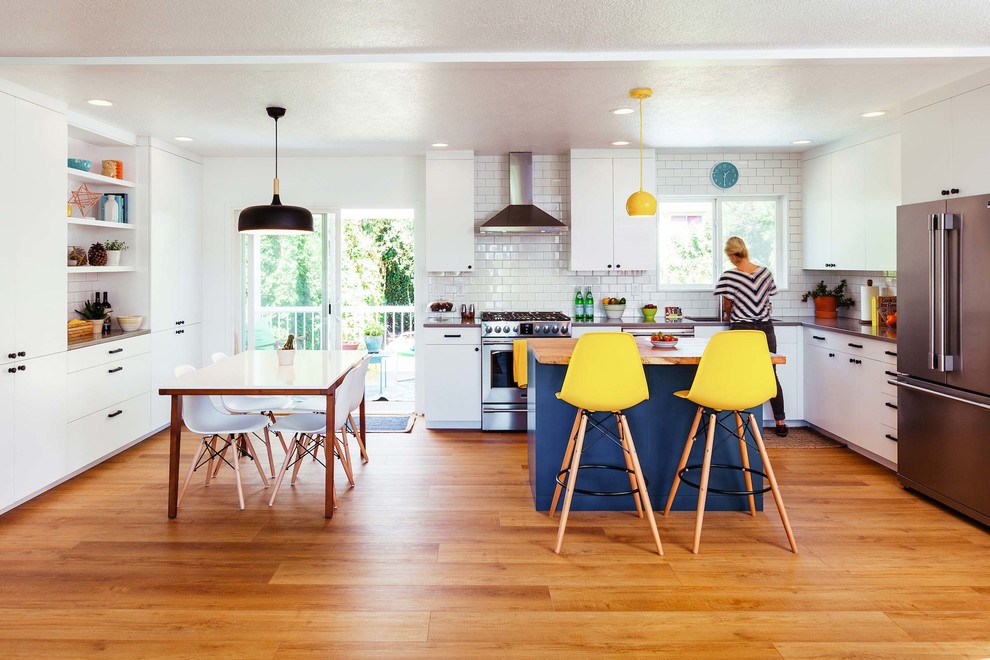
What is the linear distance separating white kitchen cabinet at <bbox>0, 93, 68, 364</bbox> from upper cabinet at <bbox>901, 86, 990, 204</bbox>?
5399 millimetres

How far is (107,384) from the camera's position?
4953 millimetres

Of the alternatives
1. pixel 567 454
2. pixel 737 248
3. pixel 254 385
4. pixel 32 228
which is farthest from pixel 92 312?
pixel 737 248

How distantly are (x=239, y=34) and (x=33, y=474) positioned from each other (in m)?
2.83

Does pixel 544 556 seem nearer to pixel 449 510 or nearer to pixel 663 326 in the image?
pixel 449 510

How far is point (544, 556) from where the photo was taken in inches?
131

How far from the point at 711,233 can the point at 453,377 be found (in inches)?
111

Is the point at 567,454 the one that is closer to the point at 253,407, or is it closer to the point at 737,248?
the point at 253,407

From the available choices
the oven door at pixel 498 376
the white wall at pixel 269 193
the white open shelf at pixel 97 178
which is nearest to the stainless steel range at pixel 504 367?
the oven door at pixel 498 376

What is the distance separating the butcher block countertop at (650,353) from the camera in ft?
11.8

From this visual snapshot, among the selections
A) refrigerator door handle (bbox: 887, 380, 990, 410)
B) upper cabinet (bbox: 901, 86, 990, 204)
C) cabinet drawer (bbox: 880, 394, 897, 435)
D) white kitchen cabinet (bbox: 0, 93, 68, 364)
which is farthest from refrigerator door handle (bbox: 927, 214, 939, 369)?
white kitchen cabinet (bbox: 0, 93, 68, 364)

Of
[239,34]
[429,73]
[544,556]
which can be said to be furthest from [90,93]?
[544,556]

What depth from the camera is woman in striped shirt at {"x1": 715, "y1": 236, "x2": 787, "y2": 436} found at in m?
5.64

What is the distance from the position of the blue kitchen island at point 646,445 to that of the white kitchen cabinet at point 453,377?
2145 millimetres

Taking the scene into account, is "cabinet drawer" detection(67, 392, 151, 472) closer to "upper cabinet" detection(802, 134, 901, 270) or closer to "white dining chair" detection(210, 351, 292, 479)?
"white dining chair" detection(210, 351, 292, 479)
